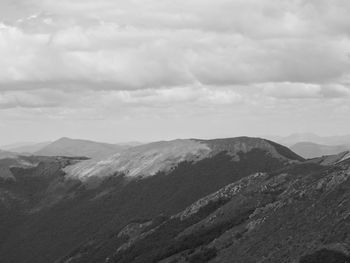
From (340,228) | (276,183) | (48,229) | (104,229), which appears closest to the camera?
(340,228)

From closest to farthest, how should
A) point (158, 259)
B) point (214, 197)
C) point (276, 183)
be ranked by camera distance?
point (158, 259), point (276, 183), point (214, 197)

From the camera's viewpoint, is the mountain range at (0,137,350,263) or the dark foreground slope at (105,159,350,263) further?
the mountain range at (0,137,350,263)

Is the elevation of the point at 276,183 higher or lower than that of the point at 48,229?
higher

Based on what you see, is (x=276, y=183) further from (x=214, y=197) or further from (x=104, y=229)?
(x=104, y=229)

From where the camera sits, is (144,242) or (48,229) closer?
(144,242)

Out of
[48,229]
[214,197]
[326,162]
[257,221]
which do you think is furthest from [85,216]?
[257,221]

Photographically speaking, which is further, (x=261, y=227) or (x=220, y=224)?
(x=220, y=224)

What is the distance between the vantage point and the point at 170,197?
183 metres

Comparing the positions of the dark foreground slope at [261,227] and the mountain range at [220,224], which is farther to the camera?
the mountain range at [220,224]

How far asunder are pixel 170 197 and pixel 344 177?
356 ft

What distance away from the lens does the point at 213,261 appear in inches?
2832

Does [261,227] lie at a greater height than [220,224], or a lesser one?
greater

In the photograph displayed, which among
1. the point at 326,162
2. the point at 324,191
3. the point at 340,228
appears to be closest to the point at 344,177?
the point at 324,191

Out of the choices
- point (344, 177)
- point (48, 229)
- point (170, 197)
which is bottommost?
point (48, 229)
